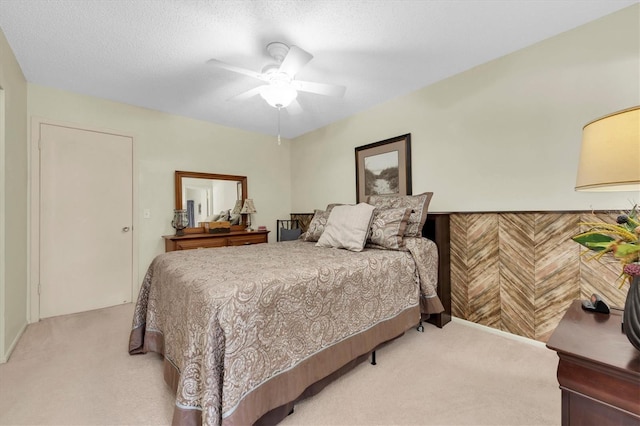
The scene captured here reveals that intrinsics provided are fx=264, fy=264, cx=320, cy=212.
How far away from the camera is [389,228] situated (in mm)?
2301

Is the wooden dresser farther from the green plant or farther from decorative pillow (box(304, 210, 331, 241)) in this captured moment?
the green plant

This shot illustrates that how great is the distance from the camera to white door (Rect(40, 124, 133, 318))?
9.29 ft

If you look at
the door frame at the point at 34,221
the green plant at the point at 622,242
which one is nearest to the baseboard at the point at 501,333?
the green plant at the point at 622,242

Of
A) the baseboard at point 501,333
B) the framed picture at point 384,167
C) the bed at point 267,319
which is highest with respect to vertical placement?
the framed picture at point 384,167

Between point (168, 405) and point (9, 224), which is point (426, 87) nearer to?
point (168, 405)

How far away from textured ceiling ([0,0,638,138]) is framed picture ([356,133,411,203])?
0.65 m

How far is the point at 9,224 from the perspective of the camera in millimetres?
2137

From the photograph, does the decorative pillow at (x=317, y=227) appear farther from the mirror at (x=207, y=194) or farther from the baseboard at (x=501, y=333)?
the mirror at (x=207, y=194)

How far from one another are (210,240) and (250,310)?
261 centimetres

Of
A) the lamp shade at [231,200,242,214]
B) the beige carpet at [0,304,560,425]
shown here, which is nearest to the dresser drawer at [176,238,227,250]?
the lamp shade at [231,200,242,214]

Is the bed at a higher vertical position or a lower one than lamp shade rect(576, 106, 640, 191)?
lower

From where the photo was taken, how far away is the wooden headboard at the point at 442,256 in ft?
8.18

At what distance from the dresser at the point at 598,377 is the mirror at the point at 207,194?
3854 millimetres

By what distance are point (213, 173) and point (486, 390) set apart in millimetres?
3880
